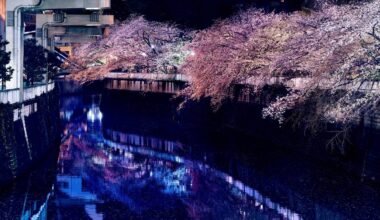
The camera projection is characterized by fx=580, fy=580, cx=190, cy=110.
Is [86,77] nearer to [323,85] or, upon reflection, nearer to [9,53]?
[9,53]

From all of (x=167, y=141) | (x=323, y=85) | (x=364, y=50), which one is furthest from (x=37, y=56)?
(x=364, y=50)

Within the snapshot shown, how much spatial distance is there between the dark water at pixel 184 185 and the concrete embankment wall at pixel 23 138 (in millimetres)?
481

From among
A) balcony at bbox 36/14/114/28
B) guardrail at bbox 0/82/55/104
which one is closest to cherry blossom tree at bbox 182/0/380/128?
balcony at bbox 36/14/114/28

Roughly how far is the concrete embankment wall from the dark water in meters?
0.48

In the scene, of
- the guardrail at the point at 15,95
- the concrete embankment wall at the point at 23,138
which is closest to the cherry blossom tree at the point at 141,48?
the concrete embankment wall at the point at 23,138

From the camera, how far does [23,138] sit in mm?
18641

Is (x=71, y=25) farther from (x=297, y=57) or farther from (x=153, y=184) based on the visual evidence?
(x=297, y=57)

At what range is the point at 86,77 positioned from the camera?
1876 inches

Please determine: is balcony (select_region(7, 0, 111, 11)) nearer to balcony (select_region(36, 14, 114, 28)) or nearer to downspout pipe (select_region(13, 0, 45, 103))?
downspout pipe (select_region(13, 0, 45, 103))

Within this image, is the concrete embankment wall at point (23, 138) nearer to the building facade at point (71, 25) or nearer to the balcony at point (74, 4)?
the balcony at point (74, 4)

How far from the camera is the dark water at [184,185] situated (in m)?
14.6

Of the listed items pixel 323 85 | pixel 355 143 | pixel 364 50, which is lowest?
pixel 355 143

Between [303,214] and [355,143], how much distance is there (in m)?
5.23

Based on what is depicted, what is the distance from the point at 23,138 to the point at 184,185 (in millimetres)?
5399
